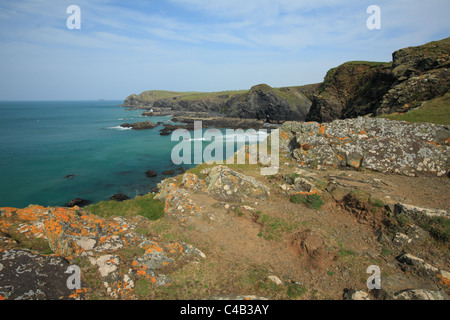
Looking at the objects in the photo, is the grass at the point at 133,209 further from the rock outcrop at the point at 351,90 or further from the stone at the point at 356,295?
the rock outcrop at the point at 351,90

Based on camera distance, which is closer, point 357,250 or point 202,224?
point 357,250

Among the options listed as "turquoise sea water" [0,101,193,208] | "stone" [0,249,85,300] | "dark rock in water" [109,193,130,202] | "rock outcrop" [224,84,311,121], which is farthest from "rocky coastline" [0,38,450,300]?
"rock outcrop" [224,84,311,121]

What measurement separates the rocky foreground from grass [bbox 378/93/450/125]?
148 inches

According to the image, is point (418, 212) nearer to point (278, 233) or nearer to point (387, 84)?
point (278, 233)

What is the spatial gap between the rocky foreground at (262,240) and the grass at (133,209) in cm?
172

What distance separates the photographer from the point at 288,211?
10.8m

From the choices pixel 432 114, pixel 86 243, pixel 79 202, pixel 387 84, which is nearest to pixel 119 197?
pixel 79 202

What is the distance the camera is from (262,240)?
30.8 feet

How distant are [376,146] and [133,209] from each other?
1712 cm

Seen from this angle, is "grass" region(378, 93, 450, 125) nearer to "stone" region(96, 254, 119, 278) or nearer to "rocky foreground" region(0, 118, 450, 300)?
"rocky foreground" region(0, 118, 450, 300)

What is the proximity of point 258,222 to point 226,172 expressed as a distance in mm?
3904
